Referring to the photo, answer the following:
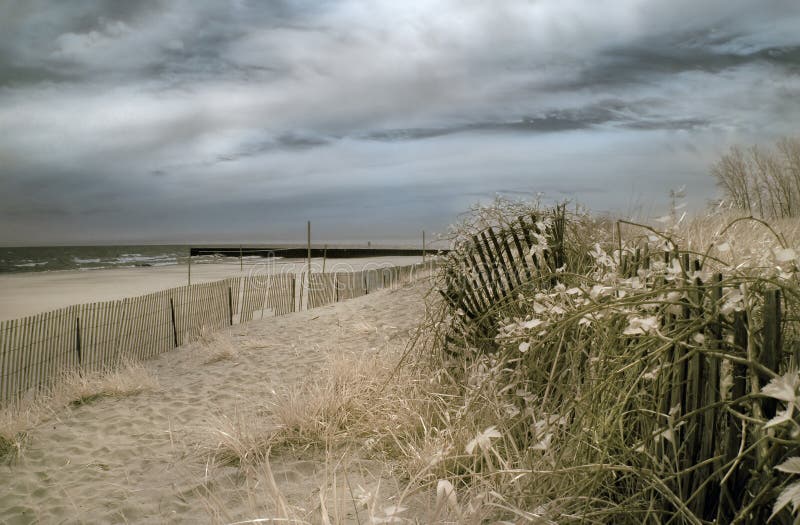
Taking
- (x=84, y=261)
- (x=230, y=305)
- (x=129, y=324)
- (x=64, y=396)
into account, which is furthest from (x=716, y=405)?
(x=84, y=261)

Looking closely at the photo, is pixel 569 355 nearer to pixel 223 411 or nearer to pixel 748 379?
pixel 748 379

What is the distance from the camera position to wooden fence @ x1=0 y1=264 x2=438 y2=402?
6.05 meters

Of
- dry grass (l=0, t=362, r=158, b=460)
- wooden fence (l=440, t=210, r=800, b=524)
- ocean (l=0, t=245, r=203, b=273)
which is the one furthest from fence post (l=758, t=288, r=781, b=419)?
ocean (l=0, t=245, r=203, b=273)

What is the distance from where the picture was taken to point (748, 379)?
1.80 meters

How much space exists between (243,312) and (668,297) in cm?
954

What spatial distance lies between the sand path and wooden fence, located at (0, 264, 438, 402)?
1.90 ft

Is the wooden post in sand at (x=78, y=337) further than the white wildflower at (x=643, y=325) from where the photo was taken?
Yes

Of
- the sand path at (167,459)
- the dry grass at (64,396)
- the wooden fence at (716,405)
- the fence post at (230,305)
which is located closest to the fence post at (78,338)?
the dry grass at (64,396)

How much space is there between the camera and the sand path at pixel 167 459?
9.92 ft

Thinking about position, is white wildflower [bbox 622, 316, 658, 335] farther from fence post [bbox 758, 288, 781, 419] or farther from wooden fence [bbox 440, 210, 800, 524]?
fence post [bbox 758, 288, 781, 419]

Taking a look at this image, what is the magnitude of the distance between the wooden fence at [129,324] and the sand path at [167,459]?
0.58m

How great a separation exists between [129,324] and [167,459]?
439 cm

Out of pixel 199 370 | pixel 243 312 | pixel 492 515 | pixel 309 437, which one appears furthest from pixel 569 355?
pixel 243 312

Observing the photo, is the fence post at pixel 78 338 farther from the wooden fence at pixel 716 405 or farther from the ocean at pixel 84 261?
the ocean at pixel 84 261
